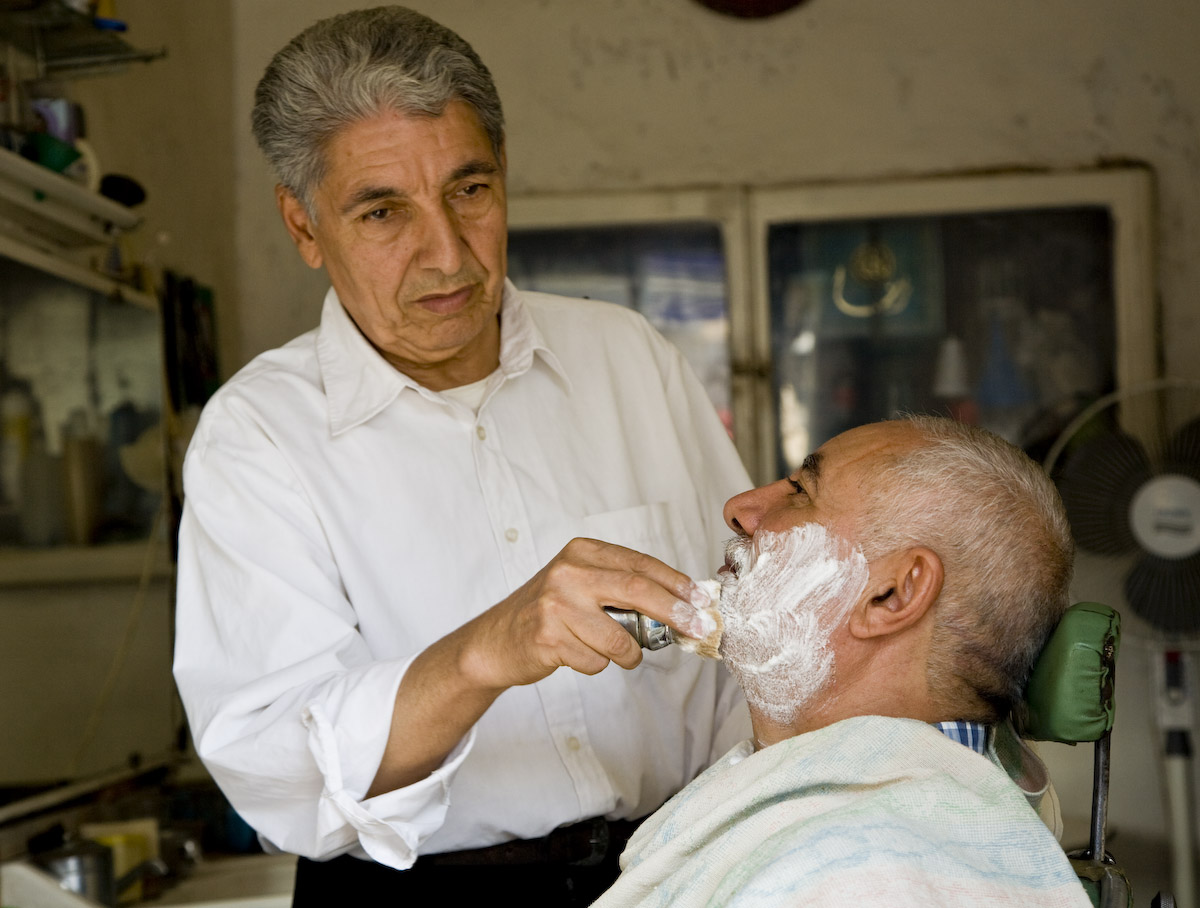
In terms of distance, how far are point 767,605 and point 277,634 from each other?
0.63m

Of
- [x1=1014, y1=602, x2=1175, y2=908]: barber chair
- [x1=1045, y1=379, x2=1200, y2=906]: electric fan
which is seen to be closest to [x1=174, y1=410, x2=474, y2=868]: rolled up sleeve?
[x1=1014, y1=602, x2=1175, y2=908]: barber chair

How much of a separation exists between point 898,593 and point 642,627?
1.01ft

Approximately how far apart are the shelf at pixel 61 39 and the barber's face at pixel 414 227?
107 cm

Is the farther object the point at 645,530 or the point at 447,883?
the point at 645,530

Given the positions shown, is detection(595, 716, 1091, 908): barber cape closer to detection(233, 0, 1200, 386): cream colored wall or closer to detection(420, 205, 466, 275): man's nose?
detection(420, 205, 466, 275): man's nose

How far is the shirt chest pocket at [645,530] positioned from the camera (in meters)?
1.88

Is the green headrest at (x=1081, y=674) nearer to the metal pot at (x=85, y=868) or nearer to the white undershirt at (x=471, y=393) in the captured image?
the white undershirt at (x=471, y=393)

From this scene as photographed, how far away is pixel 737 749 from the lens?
159 centimetres

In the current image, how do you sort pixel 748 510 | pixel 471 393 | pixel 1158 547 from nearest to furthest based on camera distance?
pixel 748 510
pixel 471 393
pixel 1158 547

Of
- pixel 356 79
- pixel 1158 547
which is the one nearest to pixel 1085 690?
pixel 356 79

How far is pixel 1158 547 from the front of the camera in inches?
113

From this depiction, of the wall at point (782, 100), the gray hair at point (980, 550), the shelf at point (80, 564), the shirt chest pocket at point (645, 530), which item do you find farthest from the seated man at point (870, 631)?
the wall at point (782, 100)

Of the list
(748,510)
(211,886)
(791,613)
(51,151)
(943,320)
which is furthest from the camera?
(943,320)

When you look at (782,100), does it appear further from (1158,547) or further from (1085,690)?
(1085,690)
